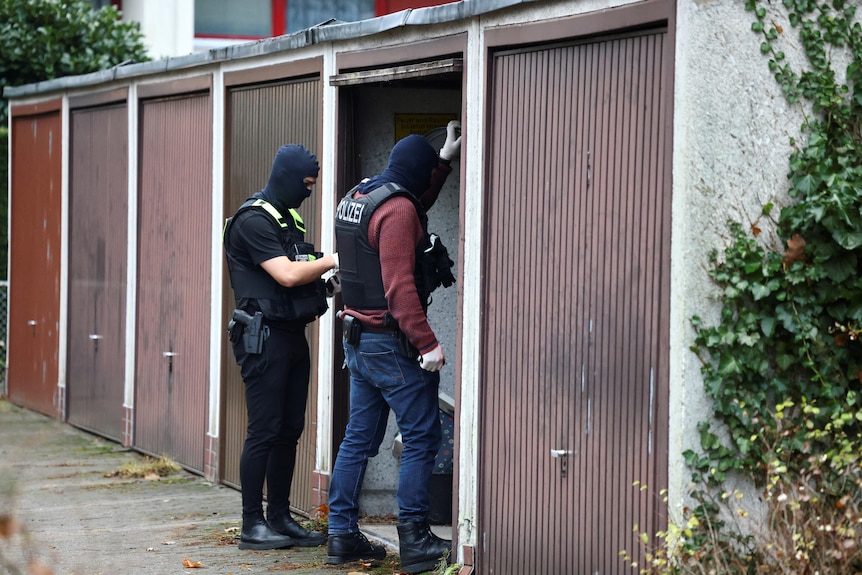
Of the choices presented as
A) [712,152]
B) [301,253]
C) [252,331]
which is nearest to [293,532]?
[252,331]

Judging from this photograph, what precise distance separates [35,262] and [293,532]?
19.8ft

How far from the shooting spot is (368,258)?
6.06m

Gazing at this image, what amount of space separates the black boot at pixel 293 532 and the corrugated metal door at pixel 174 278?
203cm

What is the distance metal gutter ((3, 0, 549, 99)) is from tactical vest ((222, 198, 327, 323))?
1121mm

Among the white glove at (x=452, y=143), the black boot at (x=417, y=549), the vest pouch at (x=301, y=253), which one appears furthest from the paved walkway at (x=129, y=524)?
the white glove at (x=452, y=143)

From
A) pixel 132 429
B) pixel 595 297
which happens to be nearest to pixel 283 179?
pixel 595 297

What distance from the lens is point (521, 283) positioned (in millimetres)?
5695

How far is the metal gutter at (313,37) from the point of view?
5.93 m

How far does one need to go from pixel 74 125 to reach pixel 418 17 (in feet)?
18.3

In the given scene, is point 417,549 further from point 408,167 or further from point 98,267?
point 98,267

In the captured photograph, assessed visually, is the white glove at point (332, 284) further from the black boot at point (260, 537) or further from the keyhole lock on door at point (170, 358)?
the keyhole lock on door at point (170, 358)

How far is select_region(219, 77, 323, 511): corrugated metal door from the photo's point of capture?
7.59 metres

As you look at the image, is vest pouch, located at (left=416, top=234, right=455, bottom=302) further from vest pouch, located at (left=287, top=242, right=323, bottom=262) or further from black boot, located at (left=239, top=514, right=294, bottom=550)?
black boot, located at (left=239, top=514, right=294, bottom=550)

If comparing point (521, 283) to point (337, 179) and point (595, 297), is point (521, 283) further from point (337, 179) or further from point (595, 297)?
point (337, 179)
